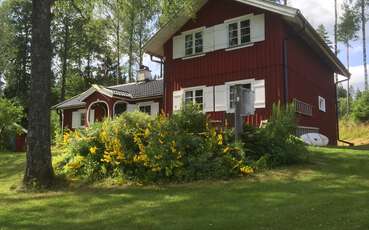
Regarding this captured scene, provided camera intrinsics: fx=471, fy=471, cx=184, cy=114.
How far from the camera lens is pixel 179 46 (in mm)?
20781

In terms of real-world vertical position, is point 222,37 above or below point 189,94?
above

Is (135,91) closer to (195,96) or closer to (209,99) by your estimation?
(195,96)

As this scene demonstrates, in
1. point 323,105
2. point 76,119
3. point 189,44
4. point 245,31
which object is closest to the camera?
point 245,31

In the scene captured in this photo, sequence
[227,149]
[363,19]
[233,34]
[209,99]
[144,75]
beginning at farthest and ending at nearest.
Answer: [363,19] → [144,75] → [209,99] → [233,34] → [227,149]

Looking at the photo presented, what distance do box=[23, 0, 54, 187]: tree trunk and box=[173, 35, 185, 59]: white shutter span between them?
971 cm

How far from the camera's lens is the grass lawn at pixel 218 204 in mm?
6535

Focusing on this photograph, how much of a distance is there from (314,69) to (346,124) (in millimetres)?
12343

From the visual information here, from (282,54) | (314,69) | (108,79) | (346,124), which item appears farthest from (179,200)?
(108,79)

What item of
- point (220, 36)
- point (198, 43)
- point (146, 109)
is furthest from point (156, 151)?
point (146, 109)

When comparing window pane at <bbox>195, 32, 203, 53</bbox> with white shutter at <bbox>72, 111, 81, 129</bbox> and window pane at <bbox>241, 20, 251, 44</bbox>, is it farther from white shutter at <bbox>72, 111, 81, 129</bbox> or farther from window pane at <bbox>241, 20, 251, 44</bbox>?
white shutter at <bbox>72, 111, 81, 129</bbox>

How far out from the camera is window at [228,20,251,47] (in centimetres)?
1866

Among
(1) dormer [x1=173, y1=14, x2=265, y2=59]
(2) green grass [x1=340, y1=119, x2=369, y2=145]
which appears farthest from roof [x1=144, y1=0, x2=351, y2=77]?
(2) green grass [x1=340, y1=119, x2=369, y2=145]

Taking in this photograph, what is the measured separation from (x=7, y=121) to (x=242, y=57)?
561 inches

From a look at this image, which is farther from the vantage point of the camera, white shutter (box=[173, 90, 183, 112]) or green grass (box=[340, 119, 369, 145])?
green grass (box=[340, 119, 369, 145])
